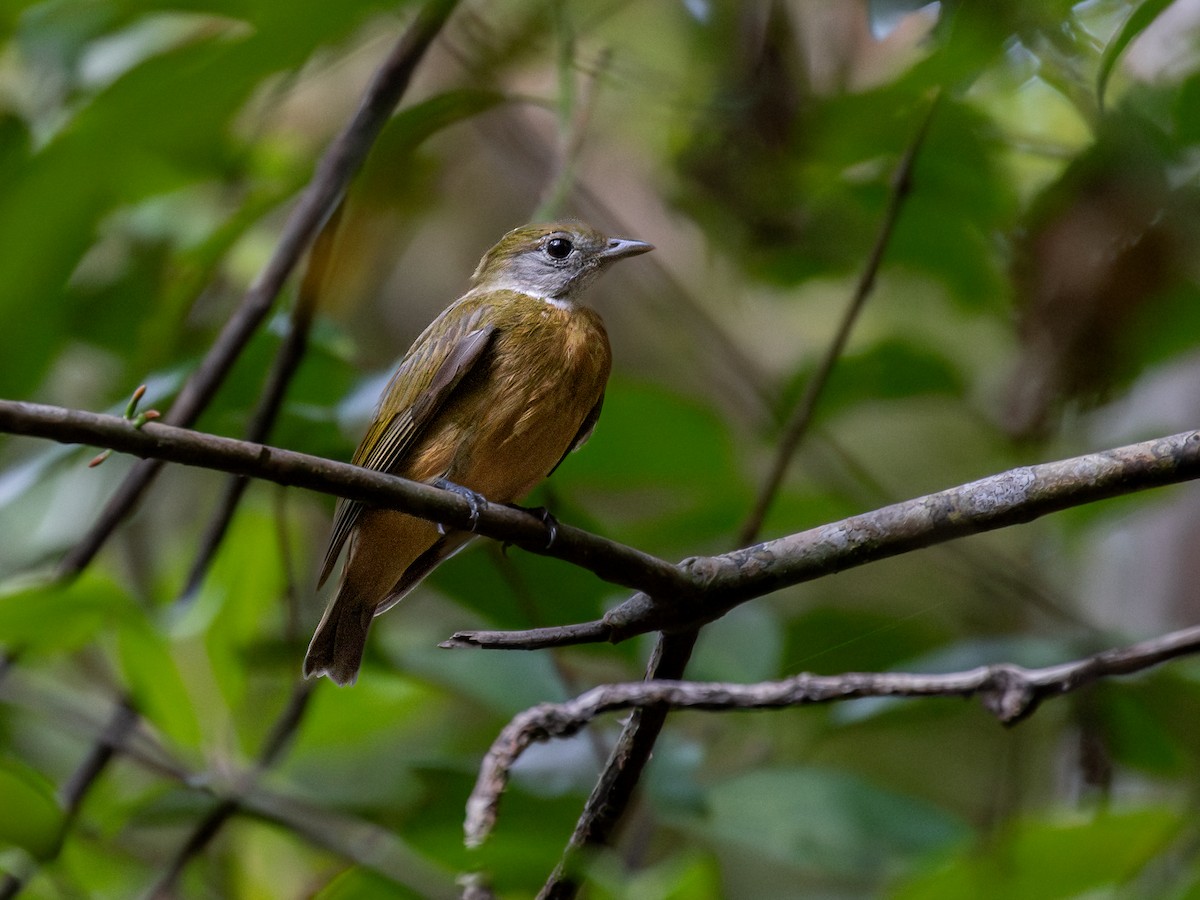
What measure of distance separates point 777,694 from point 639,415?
1.92 m

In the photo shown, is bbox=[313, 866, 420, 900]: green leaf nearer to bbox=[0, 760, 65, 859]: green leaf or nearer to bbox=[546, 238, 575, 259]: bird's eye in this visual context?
bbox=[0, 760, 65, 859]: green leaf

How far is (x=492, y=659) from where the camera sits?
351 centimetres

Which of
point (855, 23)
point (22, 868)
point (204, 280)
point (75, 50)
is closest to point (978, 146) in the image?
point (855, 23)

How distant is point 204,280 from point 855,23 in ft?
9.62

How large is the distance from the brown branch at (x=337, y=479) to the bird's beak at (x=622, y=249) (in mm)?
1347

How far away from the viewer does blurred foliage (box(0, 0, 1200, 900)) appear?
2.44 meters

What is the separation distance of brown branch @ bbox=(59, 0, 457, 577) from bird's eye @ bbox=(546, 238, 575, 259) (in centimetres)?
56

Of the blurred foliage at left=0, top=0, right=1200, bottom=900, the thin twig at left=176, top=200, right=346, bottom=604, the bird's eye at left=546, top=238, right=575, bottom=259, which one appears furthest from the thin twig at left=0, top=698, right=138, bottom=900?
the bird's eye at left=546, top=238, right=575, bottom=259

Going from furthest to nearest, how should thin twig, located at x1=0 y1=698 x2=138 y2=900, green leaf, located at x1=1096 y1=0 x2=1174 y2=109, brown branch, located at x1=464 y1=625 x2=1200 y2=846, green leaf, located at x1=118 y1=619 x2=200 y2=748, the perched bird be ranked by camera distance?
green leaf, located at x1=118 y1=619 x2=200 y2=748 → the perched bird → thin twig, located at x1=0 y1=698 x2=138 y2=900 → green leaf, located at x1=1096 y1=0 x2=1174 y2=109 → brown branch, located at x1=464 y1=625 x2=1200 y2=846

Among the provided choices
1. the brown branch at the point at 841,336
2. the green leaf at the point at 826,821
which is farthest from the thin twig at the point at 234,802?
the brown branch at the point at 841,336

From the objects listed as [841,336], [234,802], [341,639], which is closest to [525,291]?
[841,336]

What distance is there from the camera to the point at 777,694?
5.82ft

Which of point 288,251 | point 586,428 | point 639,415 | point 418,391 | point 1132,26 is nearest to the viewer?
point 1132,26

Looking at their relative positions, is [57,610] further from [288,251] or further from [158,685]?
[288,251]
